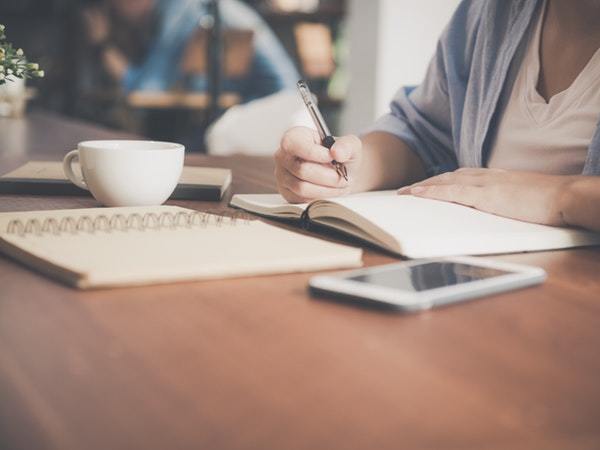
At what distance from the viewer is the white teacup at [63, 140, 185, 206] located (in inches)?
33.1

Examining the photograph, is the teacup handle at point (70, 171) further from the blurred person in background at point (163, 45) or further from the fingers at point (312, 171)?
the blurred person in background at point (163, 45)

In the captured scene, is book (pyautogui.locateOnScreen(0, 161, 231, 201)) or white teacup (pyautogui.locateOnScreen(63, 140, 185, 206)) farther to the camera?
book (pyautogui.locateOnScreen(0, 161, 231, 201))

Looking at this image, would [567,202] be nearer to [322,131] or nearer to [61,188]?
[322,131]

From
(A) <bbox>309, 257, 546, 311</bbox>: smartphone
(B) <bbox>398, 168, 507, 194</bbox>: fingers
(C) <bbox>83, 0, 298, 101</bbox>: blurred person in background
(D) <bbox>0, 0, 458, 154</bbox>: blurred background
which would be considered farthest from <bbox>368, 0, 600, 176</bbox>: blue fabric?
(C) <bbox>83, 0, 298, 101</bbox>: blurred person in background

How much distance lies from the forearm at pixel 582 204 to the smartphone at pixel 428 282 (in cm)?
20

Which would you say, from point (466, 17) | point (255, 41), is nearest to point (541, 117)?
point (466, 17)

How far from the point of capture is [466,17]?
130cm

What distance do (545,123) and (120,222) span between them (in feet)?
2.26

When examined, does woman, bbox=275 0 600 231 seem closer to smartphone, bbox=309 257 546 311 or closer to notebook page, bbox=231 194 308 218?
notebook page, bbox=231 194 308 218

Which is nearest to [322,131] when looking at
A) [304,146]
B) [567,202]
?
[304,146]

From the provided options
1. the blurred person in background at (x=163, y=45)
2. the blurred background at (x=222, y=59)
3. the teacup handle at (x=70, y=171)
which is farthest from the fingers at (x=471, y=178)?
the blurred person in background at (x=163, y=45)

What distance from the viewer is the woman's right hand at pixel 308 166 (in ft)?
2.99

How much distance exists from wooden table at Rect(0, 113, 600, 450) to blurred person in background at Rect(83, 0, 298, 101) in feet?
10.0

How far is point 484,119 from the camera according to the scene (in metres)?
1.21
